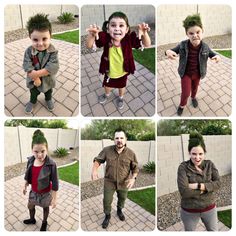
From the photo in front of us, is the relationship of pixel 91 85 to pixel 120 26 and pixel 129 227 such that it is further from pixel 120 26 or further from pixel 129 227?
pixel 129 227

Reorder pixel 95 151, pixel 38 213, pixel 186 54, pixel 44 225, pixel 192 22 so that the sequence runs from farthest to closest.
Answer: pixel 95 151, pixel 38 213, pixel 44 225, pixel 186 54, pixel 192 22

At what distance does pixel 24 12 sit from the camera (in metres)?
2.47

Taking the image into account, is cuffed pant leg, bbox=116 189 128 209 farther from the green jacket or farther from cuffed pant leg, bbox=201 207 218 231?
cuffed pant leg, bbox=201 207 218 231

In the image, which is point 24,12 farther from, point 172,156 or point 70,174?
point 172,156

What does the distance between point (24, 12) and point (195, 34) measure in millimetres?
1648

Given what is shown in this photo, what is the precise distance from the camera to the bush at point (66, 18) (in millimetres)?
2572

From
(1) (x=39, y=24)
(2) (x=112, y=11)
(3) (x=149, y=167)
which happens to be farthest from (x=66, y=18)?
(3) (x=149, y=167)

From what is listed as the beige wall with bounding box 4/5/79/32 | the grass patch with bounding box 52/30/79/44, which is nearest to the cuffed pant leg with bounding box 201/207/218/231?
the beige wall with bounding box 4/5/79/32

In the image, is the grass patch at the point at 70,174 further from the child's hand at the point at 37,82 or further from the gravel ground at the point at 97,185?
the child's hand at the point at 37,82

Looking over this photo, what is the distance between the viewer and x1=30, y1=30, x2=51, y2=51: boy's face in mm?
1874

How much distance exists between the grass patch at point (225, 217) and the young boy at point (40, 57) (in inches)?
77.5

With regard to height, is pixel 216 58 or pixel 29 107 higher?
pixel 216 58
